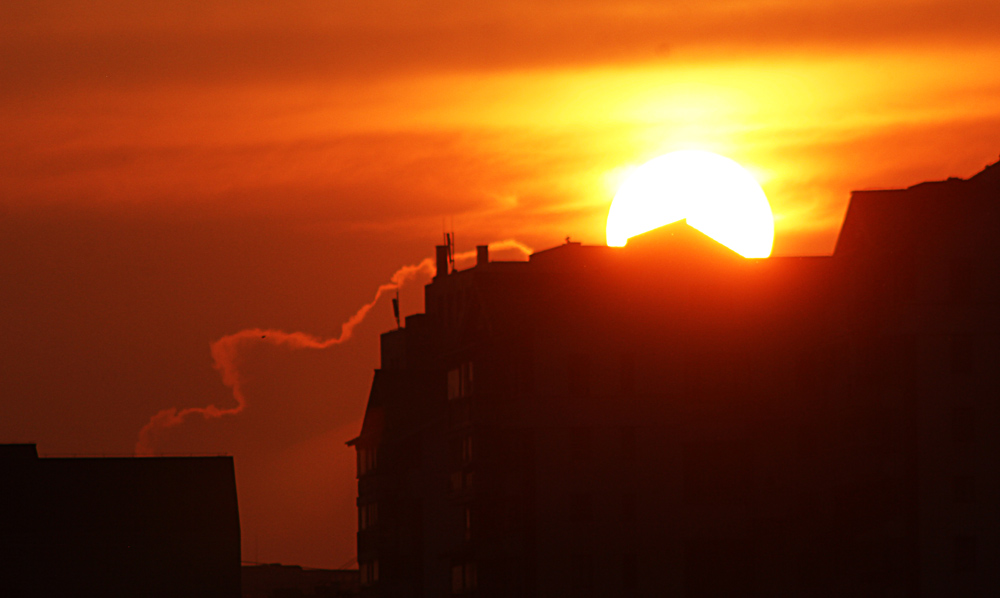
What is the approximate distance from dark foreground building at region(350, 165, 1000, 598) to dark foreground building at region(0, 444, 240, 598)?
33784 millimetres

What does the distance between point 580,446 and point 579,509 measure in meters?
2.71

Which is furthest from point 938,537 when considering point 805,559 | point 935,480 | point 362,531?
point 362,531

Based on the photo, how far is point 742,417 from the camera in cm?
6341

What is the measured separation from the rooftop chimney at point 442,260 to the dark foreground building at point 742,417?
36.3 feet

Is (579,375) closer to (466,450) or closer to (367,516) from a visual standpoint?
(466,450)

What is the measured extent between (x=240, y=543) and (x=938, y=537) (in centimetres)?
5387

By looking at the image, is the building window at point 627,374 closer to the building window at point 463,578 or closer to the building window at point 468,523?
the building window at point 468,523

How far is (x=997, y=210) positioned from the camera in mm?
59625

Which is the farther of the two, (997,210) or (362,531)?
(362,531)

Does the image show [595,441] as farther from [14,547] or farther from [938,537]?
[14,547]

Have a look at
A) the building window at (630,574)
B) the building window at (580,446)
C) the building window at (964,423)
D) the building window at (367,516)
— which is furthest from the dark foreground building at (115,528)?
the building window at (964,423)

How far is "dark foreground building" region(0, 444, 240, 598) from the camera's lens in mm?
93562

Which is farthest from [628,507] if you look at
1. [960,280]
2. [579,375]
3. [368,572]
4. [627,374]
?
[368,572]

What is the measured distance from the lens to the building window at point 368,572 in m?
75.6
